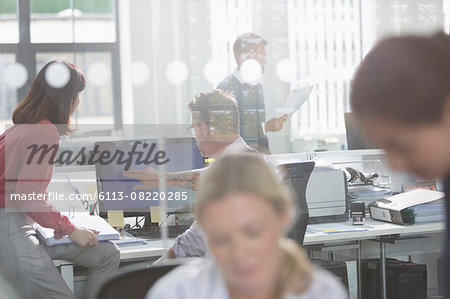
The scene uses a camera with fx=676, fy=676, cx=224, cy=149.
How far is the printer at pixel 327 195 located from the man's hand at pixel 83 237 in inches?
45.6

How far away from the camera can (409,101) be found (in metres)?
0.95

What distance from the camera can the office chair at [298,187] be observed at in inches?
115

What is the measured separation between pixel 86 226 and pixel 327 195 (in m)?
1.23

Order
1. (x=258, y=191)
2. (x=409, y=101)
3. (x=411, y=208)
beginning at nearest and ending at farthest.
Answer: (x=409, y=101) → (x=258, y=191) → (x=411, y=208)

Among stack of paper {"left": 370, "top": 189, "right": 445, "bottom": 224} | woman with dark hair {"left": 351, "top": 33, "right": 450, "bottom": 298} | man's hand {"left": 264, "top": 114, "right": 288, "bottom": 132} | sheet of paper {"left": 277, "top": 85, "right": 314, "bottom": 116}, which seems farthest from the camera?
sheet of paper {"left": 277, "top": 85, "right": 314, "bottom": 116}

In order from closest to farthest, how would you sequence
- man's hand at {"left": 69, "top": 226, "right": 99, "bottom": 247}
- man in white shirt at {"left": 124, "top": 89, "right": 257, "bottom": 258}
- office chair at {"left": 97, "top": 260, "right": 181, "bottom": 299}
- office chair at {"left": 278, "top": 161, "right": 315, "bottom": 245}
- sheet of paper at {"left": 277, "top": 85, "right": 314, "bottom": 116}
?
1. office chair at {"left": 97, "top": 260, "right": 181, "bottom": 299}
2. man in white shirt at {"left": 124, "top": 89, "right": 257, "bottom": 258}
3. man's hand at {"left": 69, "top": 226, "right": 99, "bottom": 247}
4. office chair at {"left": 278, "top": 161, "right": 315, "bottom": 245}
5. sheet of paper at {"left": 277, "top": 85, "right": 314, "bottom": 116}

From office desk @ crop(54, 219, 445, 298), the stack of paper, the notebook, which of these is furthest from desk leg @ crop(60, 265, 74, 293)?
the stack of paper

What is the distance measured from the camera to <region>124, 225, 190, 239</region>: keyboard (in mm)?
3096

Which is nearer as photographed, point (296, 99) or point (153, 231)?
point (153, 231)

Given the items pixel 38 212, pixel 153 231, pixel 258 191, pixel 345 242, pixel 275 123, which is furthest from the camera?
pixel 275 123

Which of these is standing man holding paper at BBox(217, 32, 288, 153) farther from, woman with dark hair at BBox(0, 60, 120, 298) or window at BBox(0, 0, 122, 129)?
woman with dark hair at BBox(0, 60, 120, 298)

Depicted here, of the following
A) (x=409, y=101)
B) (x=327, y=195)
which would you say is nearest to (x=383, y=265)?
(x=327, y=195)

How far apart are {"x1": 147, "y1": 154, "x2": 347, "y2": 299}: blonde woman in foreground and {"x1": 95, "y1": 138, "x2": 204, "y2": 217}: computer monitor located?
196cm

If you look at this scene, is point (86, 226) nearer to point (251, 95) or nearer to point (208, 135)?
point (208, 135)
